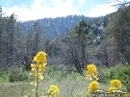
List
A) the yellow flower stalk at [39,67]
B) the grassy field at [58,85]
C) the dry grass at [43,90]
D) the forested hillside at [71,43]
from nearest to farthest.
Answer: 1. the yellow flower stalk at [39,67]
2. the dry grass at [43,90]
3. the grassy field at [58,85]
4. the forested hillside at [71,43]

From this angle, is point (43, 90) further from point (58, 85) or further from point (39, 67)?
point (39, 67)

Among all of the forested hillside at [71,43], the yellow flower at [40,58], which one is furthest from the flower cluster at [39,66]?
the forested hillside at [71,43]

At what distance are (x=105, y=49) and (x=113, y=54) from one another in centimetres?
793

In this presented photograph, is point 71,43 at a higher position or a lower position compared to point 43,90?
higher

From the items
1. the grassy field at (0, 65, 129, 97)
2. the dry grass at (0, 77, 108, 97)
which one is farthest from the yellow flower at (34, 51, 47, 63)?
the dry grass at (0, 77, 108, 97)

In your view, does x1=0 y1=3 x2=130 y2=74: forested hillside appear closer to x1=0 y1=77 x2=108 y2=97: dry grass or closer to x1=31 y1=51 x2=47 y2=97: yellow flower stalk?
x1=0 y1=77 x2=108 y2=97: dry grass

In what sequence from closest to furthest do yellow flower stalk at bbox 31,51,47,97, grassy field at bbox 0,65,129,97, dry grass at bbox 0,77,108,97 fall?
1. yellow flower stalk at bbox 31,51,47,97
2. dry grass at bbox 0,77,108,97
3. grassy field at bbox 0,65,129,97

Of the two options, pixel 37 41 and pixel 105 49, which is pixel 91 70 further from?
pixel 105 49

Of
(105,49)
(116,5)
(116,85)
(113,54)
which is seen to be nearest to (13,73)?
(116,5)

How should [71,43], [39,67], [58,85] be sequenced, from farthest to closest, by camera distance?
[71,43] < [58,85] < [39,67]

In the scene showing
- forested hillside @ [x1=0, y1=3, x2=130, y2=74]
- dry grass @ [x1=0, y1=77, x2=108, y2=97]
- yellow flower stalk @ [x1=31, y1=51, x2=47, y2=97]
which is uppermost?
forested hillside @ [x1=0, y1=3, x2=130, y2=74]

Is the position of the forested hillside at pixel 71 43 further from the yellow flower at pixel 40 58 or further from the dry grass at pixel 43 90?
the yellow flower at pixel 40 58

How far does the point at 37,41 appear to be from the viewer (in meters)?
41.8

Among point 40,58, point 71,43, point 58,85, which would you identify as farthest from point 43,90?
point 71,43
